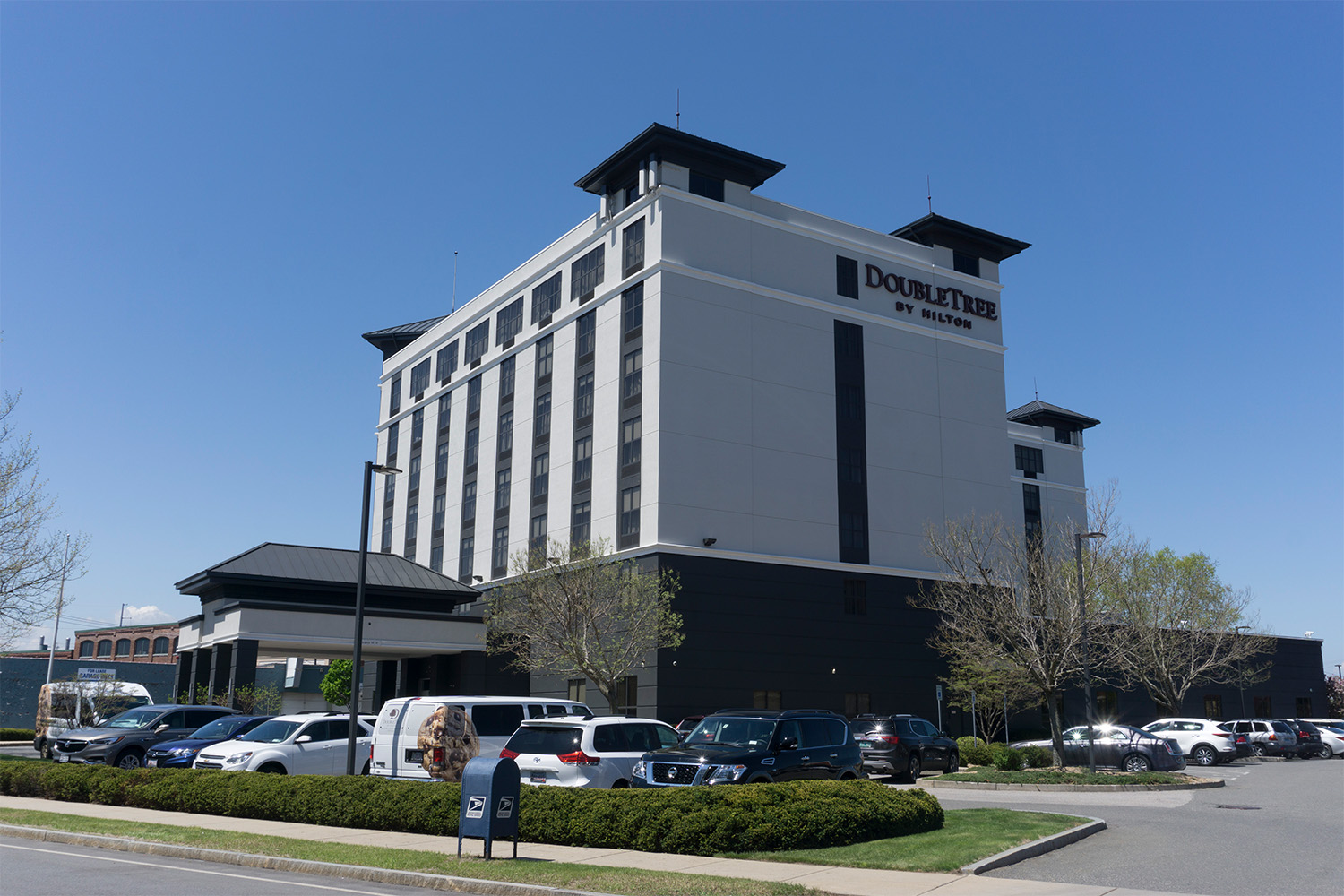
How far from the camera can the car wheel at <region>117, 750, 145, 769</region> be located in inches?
1148

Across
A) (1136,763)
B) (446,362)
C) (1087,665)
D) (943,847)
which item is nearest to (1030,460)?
(446,362)

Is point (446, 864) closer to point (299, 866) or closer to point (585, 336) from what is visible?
point (299, 866)

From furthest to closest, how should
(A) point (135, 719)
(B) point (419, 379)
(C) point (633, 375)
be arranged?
(B) point (419, 379) < (C) point (633, 375) < (A) point (135, 719)

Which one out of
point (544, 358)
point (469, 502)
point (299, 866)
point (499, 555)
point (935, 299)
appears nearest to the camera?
point (299, 866)

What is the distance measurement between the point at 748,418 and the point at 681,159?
13711 mm

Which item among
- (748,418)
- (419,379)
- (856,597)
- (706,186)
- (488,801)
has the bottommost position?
(488,801)

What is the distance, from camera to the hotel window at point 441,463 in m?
73.0

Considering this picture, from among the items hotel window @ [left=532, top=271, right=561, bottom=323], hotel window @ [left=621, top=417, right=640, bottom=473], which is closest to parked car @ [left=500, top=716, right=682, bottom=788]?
hotel window @ [left=621, top=417, right=640, bottom=473]

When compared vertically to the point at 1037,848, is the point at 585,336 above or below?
above

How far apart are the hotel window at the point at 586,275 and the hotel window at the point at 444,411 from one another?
1683 centimetres

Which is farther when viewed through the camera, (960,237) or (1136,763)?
(960,237)

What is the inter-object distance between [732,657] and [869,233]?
85.0ft

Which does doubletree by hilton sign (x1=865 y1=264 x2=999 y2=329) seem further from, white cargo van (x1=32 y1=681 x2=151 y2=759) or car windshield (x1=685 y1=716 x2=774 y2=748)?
car windshield (x1=685 y1=716 x2=774 y2=748)

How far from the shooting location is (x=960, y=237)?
6475cm
